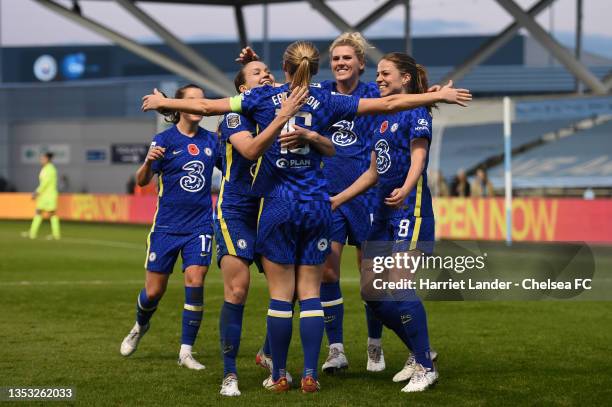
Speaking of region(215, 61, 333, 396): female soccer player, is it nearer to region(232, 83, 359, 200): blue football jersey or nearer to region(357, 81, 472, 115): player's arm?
region(232, 83, 359, 200): blue football jersey

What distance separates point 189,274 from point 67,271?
8.94 metres

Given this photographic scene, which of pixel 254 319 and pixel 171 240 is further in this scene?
pixel 254 319

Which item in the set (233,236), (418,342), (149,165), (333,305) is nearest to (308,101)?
(233,236)

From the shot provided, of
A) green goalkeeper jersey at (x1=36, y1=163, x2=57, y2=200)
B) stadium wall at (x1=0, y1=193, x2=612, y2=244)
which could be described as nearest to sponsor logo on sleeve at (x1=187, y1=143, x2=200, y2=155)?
stadium wall at (x1=0, y1=193, x2=612, y2=244)

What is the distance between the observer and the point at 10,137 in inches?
2474

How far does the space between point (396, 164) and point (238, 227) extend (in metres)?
1.13

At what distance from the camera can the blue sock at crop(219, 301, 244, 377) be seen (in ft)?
22.7

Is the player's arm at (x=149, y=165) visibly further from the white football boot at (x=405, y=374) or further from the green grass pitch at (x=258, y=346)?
the white football boot at (x=405, y=374)

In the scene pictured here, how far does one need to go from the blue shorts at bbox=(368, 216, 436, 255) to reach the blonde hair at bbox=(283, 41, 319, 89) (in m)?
1.23

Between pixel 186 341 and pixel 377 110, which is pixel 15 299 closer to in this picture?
pixel 186 341

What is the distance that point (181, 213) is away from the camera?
848 cm

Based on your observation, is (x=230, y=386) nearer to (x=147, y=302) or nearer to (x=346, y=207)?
(x=346, y=207)

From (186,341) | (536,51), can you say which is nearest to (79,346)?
(186,341)

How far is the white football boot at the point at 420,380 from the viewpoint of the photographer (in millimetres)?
6906
